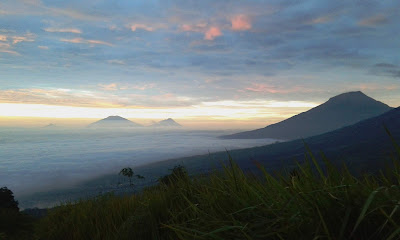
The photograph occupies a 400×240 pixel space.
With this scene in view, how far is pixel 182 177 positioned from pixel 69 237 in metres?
2.80

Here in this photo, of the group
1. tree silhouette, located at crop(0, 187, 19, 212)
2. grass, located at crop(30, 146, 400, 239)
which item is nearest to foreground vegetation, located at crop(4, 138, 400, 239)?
grass, located at crop(30, 146, 400, 239)

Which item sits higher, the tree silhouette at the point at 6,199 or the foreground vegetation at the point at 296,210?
the foreground vegetation at the point at 296,210

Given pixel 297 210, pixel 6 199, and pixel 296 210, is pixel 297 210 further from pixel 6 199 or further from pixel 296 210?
pixel 6 199

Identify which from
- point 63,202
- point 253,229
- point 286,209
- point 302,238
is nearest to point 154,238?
point 253,229

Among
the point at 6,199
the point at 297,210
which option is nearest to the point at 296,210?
the point at 297,210

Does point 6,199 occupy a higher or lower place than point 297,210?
lower

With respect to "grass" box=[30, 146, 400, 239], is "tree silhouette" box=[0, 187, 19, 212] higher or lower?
lower

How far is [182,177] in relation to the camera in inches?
227

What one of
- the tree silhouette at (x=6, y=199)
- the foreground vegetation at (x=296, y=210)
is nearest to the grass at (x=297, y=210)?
the foreground vegetation at (x=296, y=210)

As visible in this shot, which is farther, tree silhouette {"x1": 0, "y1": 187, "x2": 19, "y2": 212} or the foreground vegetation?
tree silhouette {"x1": 0, "y1": 187, "x2": 19, "y2": 212}

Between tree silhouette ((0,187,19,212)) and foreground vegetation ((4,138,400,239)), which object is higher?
foreground vegetation ((4,138,400,239))

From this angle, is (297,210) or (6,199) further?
Result: (6,199)

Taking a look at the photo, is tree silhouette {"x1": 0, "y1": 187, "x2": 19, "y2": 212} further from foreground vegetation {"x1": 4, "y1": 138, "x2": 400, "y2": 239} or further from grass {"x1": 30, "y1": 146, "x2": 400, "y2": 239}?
grass {"x1": 30, "y1": 146, "x2": 400, "y2": 239}

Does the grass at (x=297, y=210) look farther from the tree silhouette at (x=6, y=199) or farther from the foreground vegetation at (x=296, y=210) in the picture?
the tree silhouette at (x=6, y=199)
